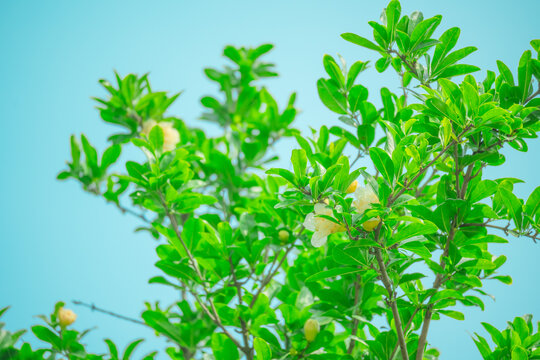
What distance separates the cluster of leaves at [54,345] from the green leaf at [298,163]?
82 centimetres

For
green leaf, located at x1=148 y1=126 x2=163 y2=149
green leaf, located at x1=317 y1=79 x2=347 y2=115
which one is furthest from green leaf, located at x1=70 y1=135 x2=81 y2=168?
green leaf, located at x1=317 y1=79 x2=347 y2=115

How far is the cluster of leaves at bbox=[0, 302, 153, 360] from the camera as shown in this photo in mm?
1550

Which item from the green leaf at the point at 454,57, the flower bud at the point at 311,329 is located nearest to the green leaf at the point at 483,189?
the green leaf at the point at 454,57

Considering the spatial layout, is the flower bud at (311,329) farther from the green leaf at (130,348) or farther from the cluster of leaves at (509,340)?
the green leaf at (130,348)

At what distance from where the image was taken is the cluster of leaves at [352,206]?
1111 mm

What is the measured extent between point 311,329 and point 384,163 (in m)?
0.58

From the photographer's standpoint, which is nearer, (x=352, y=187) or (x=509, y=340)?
(x=352, y=187)

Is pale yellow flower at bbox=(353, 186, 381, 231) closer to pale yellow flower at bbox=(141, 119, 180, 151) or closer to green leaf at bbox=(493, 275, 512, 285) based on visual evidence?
green leaf at bbox=(493, 275, 512, 285)

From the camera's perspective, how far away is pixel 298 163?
1117 mm

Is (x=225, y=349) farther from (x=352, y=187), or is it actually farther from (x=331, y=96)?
(x=331, y=96)

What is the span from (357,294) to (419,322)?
0.20m

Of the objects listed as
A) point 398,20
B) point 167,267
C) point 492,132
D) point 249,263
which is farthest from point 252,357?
point 398,20

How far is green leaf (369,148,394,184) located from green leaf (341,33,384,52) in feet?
1.14

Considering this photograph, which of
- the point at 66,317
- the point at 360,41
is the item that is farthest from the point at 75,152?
the point at 360,41
